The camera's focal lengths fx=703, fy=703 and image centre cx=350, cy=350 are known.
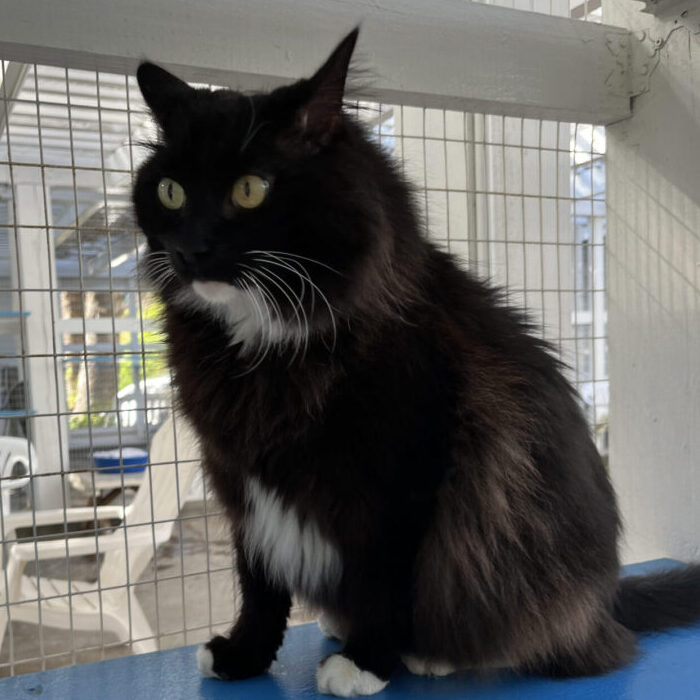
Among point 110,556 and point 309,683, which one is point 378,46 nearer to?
point 309,683

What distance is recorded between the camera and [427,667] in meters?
0.89

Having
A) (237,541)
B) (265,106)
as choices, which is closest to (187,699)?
(237,541)

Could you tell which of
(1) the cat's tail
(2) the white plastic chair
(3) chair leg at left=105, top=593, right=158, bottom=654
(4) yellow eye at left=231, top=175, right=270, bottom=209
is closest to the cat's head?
(4) yellow eye at left=231, top=175, right=270, bottom=209

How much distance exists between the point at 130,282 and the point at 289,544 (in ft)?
3.37

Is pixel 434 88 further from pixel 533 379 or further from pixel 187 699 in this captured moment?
pixel 187 699

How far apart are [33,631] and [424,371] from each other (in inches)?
133

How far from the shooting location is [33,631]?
3.45 m

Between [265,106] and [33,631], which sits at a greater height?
[265,106]

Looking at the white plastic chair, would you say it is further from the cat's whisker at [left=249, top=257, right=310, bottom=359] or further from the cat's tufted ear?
the cat's tufted ear

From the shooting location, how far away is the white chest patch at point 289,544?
82cm

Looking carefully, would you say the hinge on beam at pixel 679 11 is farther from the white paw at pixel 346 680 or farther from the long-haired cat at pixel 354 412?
the white paw at pixel 346 680

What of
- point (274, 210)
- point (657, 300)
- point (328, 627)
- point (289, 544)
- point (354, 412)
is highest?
point (274, 210)

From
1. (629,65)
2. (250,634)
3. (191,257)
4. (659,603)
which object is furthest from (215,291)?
(629,65)

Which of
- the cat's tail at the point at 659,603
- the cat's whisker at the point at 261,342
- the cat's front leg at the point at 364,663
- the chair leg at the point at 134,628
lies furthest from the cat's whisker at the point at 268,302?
the chair leg at the point at 134,628
